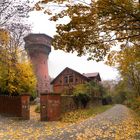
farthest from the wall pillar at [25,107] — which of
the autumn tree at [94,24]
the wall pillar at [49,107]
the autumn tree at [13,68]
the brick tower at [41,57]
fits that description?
the brick tower at [41,57]

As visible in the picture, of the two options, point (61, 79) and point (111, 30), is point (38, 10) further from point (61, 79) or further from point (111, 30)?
point (61, 79)

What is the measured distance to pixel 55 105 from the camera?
2525 cm

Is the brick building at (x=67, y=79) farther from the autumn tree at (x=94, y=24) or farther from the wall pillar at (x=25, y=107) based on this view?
the autumn tree at (x=94, y=24)

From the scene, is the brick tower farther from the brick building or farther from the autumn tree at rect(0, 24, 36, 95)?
the autumn tree at rect(0, 24, 36, 95)

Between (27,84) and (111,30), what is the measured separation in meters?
27.1

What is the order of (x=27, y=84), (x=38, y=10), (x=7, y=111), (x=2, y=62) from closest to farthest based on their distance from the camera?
(x=38, y=10)
(x=2, y=62)
(x=7, y=111)
(x=27, y=84)

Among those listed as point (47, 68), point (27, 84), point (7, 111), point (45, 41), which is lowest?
point (7, 111)

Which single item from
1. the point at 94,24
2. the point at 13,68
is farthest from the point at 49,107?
the point at 94,24

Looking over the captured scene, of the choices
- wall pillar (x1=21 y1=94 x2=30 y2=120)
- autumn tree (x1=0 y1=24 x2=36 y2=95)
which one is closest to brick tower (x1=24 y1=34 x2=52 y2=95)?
autumn tree (x1=0 y1=24 x2=36 y2=95)

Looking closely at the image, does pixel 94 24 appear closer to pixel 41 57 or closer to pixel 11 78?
pixel 11 78

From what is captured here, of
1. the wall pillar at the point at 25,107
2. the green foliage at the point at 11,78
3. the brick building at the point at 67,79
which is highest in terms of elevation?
the brick building at the point at 67,79

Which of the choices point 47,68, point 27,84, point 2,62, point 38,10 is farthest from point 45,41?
point 38,10

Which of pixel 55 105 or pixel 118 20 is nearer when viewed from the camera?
pixel 118 20

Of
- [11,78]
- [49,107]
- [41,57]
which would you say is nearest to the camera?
[49,107]
